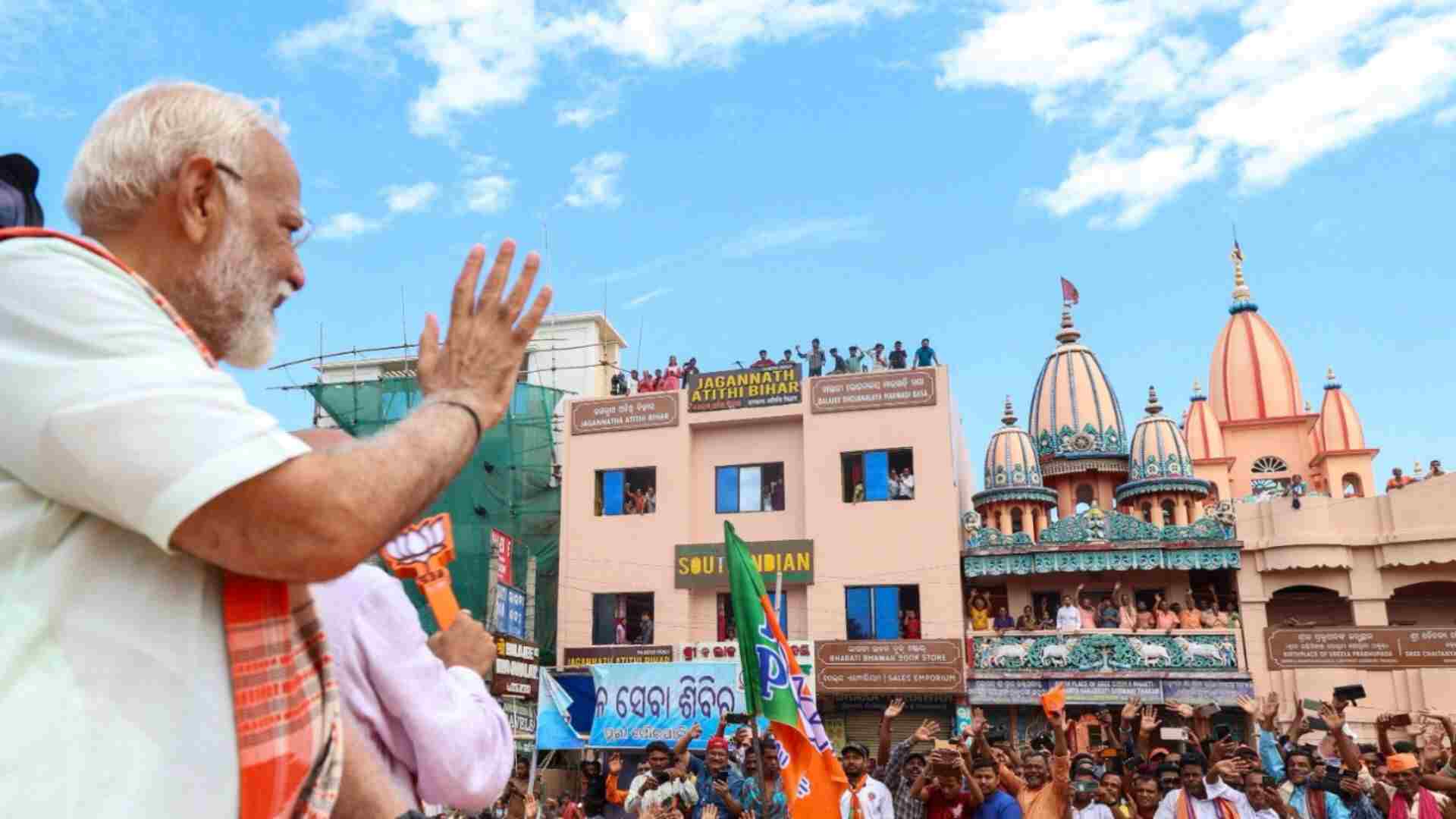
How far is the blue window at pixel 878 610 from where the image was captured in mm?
23406

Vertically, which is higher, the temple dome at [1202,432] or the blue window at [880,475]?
the temple dome at [1202,432]

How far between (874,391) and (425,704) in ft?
77.6

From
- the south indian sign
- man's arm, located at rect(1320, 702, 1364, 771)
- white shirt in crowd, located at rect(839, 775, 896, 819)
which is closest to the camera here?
white shirt in crowd, located at rect(839, 775, 896, 819)

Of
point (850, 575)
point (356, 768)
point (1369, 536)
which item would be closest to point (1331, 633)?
point (1369, 536)

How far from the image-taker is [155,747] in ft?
3.34

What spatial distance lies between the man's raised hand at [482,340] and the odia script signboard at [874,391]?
77.3ft

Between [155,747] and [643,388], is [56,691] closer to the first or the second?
[155,747]

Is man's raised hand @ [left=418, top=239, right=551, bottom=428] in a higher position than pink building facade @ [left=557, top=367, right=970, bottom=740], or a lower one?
lower

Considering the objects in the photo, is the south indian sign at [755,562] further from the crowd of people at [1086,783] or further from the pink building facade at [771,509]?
the crowd of people at [1086,783]

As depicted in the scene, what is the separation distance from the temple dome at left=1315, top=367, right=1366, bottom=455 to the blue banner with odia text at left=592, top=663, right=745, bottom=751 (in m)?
18.2

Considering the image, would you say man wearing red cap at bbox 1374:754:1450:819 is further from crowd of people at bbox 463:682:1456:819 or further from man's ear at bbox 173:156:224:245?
man's ear at bbox 173:156:224:245

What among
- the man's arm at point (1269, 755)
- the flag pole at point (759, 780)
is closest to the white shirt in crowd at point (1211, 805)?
the man's arm at point (1269, 755)

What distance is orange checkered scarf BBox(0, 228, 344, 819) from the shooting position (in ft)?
3.55

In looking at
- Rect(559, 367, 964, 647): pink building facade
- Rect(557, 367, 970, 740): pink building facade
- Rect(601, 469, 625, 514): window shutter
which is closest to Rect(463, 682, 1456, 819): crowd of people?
Rect(557, 367, 970, 740): pink building facade
